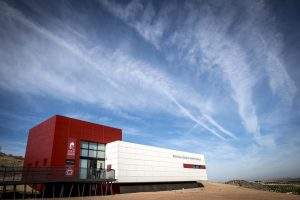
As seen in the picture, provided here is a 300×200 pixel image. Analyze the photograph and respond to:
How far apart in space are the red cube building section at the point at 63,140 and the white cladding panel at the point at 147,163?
252 cm

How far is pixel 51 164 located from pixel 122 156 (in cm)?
799

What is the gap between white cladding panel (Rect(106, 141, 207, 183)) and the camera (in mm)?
27594

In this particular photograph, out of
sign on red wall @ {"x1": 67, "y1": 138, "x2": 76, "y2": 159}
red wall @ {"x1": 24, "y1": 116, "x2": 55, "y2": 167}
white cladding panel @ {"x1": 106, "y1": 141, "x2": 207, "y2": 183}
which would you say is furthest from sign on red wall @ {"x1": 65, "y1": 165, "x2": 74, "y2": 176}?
white cladding panel @ {"x1": 106, "y1": 141, "x2": 207, "y2": 183}

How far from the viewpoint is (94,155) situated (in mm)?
28125

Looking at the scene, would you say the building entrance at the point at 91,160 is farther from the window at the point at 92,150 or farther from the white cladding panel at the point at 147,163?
the white cladding panel at the point at 147,163

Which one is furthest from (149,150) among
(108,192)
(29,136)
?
(29,136)

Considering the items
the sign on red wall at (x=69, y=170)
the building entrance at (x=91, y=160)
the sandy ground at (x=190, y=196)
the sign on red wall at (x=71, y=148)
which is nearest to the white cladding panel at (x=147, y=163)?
the building entrance at (x=91, y=160)

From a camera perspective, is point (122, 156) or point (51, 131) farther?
point (122, 156)

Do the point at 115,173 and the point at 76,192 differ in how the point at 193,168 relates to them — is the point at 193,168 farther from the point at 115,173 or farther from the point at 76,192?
the point at 76,192

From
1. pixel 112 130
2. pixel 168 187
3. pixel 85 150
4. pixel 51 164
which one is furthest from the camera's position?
pixel 168 187

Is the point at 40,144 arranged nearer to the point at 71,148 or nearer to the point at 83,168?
the point at 71,148

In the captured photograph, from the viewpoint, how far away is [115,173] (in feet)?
87.9

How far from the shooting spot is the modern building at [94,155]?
2493cm

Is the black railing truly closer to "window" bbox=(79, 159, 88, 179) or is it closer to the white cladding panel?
"window" bbox=(79, 159, 88, 179)
